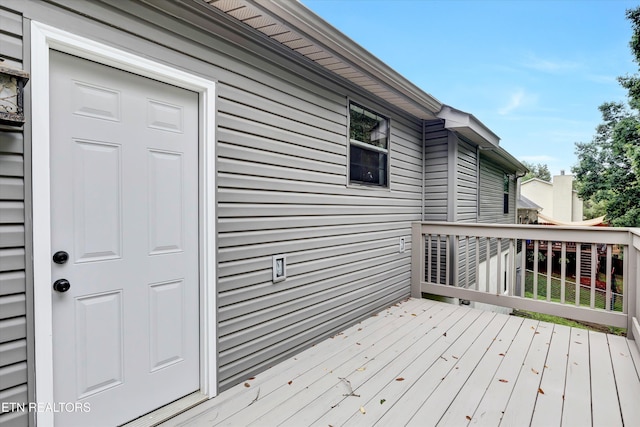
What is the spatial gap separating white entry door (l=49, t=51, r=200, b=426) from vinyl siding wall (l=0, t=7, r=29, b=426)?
0.44 feet

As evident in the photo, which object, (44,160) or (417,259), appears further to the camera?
(417,259)

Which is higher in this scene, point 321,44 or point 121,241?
point 321,44

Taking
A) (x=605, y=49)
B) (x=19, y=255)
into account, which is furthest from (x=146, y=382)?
(x=605, y=49)

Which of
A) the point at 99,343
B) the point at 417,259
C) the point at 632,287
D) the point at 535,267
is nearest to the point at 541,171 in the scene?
the point at 417,259

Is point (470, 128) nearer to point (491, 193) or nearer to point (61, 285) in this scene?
point (491, 193)

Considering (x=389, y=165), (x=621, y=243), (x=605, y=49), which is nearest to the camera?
(x=621, y=243)

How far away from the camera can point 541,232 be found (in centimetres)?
389

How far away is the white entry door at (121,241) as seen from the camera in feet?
5.43

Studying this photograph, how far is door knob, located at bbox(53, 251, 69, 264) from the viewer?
63.7 inches

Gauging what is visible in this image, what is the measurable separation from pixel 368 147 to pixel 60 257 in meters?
3.22

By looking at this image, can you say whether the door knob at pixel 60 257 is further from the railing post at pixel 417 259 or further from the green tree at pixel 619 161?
the green tree at pixel 619 161

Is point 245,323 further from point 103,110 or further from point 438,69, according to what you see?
point 438,69

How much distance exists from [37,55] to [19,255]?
910 millimetres

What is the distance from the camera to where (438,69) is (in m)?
20.1
